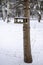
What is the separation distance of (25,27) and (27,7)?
674 millimetres

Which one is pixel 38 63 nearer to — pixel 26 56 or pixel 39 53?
pixel 26 56

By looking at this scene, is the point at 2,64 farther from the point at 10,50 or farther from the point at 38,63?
the point at 10,50

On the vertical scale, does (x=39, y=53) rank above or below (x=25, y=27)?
below

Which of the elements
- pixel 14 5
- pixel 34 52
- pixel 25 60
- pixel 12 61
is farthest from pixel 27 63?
pixel 14 5

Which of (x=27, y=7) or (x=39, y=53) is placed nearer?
(x=27, y=7)

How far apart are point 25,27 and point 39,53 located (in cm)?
216

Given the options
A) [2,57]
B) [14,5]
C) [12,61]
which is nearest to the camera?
[12,61]

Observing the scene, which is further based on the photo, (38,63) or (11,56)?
(11,56)

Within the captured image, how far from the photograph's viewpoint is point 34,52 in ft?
29.0

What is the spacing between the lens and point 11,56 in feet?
26.3

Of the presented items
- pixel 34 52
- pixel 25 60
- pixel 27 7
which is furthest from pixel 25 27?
pixel 34 52

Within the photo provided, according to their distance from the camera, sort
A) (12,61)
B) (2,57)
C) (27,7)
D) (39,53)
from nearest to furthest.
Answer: (27,7)
(12,61)
(2,57)
(39,53)

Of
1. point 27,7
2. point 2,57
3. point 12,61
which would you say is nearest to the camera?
point 27,7

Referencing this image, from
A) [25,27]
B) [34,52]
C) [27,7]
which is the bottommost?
[34,52]
